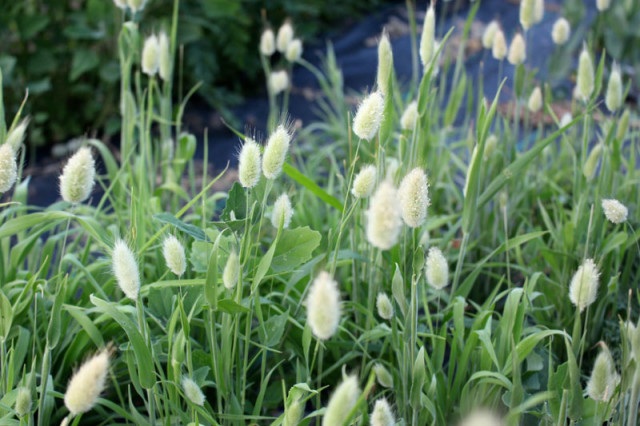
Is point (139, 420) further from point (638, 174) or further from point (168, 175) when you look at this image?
point (638, 174)

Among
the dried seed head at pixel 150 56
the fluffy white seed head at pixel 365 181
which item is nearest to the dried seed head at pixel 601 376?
the fluffy white seed head at pixel 365 181

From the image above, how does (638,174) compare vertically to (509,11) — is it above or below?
below

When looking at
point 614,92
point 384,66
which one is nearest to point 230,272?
point 384,66

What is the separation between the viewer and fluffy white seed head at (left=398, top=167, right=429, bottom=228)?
933 millimetres

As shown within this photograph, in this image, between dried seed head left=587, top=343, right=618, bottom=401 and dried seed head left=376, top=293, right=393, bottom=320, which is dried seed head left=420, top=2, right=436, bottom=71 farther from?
dried seed head left=587, top=343, right=618, bottom=401

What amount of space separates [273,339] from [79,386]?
0.50 metres

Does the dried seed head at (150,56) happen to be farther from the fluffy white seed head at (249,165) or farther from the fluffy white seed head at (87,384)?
the fluffy white seed head at (87,384)

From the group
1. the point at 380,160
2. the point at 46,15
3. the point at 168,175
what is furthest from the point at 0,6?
the point at 380,160

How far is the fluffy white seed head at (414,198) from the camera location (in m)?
0.93

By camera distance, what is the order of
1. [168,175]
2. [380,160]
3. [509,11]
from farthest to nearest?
[509,11], [168,175], [380,160]

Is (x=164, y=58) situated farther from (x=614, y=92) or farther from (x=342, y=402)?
(x=342, y=402)

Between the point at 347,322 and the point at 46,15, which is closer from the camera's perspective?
the point at 347,322

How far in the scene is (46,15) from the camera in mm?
2967

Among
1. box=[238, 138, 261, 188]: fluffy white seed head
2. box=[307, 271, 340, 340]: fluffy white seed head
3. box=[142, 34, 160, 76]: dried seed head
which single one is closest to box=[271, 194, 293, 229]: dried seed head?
box=[238, 138, 261, 188]: fluffy white seed head
